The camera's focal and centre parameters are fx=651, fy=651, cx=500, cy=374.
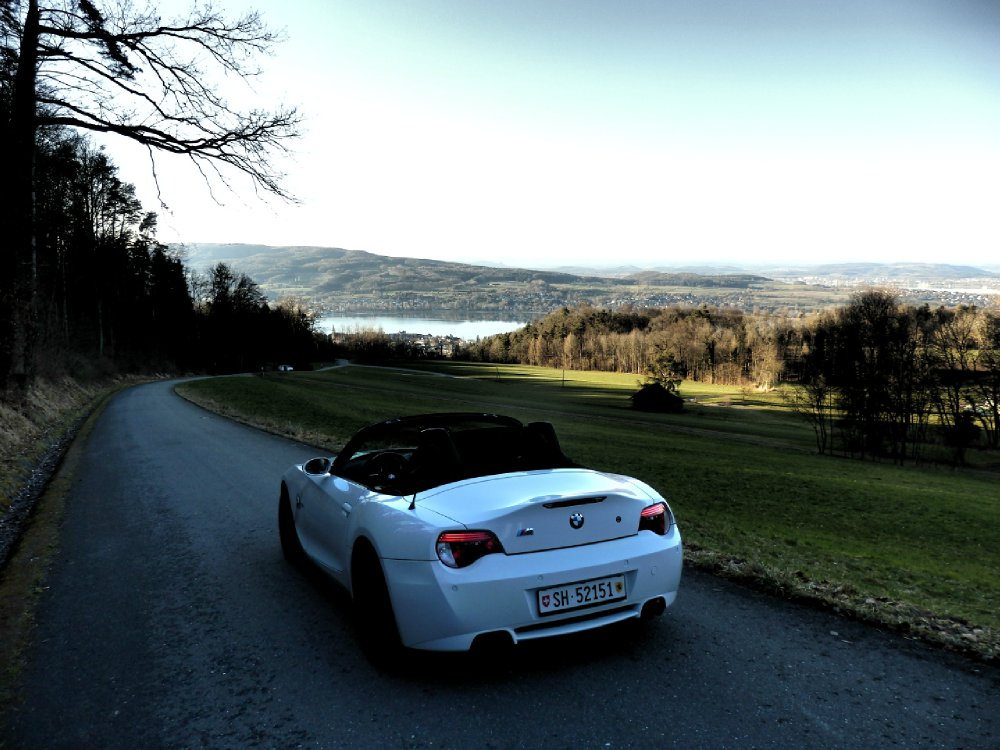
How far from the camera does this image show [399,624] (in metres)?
3.72

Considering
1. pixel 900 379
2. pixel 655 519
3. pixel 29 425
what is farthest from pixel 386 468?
pixel 900 379

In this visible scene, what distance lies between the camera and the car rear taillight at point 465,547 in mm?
3561

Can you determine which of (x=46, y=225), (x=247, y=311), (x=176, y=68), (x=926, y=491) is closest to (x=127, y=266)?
(x=247, y=311)

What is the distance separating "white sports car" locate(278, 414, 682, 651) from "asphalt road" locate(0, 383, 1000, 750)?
0.32 metres

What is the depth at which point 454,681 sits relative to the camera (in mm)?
3721

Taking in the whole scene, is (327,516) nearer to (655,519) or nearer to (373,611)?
(373,611)

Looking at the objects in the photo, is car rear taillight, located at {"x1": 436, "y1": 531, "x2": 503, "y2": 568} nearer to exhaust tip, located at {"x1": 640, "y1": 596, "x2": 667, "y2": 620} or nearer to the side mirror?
exhaust tip, located at {"x1": 640, "y1": 596, "x2": 667, "y2": 620}

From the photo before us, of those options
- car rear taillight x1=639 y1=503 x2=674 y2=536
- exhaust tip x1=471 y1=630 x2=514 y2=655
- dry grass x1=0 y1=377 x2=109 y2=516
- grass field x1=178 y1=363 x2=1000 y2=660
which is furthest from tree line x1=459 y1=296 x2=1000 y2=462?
exhaust tip x1=471 y1=630 x2=514 y2=655

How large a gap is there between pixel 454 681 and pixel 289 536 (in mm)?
2924

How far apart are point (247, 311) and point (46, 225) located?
7460 centimetres

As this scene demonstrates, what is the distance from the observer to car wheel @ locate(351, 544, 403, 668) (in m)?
3.81

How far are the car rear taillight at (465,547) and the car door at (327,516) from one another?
1.12 m

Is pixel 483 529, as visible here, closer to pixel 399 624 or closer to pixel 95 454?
pixel 399 624

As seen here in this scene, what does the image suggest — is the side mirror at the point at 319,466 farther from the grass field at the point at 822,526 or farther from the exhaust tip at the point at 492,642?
the grass field at the point at 822,526
